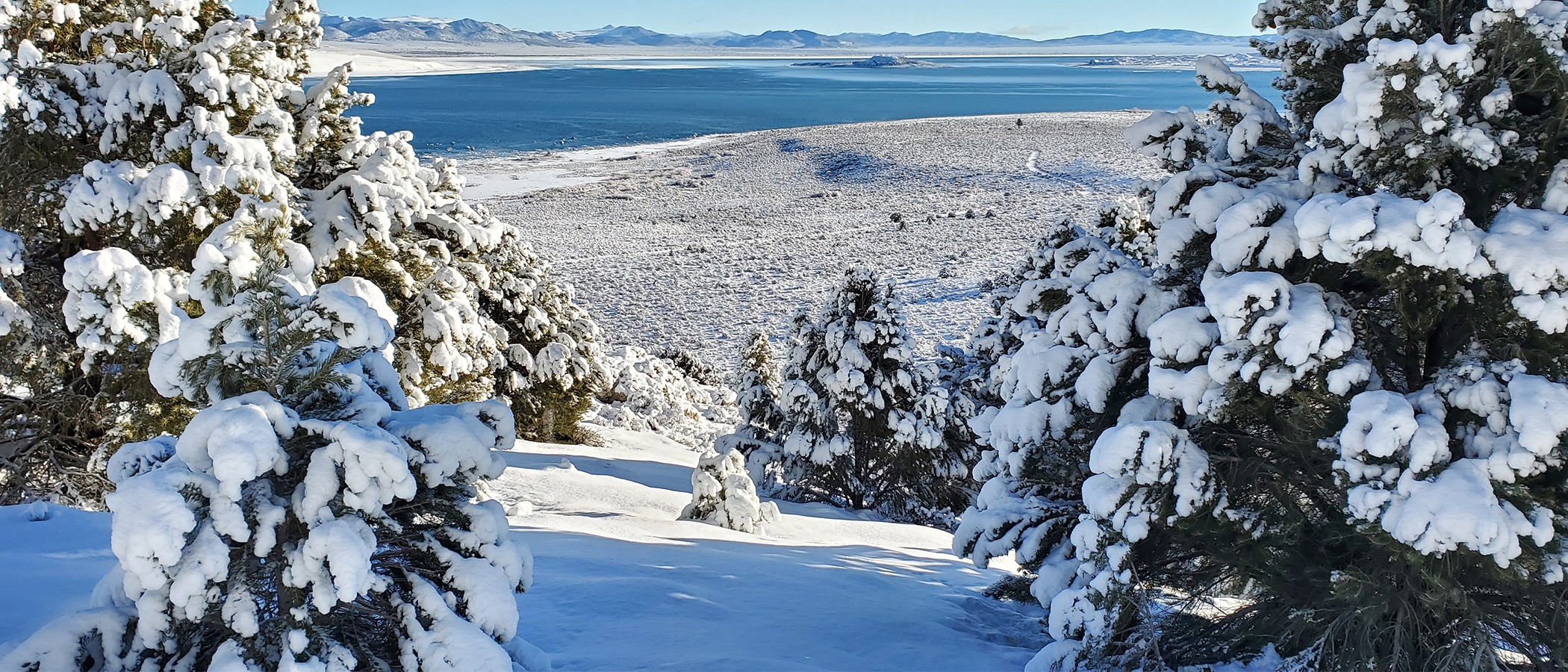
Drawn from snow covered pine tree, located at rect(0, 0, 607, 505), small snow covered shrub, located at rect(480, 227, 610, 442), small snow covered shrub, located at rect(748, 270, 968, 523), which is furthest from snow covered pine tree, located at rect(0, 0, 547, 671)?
small snow covered shrub, located at rect(480, 227, 610, 442)

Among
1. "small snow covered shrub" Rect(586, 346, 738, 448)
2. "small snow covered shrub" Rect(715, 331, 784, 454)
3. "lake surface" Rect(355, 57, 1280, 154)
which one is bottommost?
"small snow covered shrub" Rect(586, 346, 738, 448)

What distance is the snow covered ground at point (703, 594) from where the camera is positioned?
535cm

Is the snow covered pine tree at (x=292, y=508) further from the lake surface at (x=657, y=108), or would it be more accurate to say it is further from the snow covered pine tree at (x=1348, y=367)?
the lake surface at (x=657, y=108)

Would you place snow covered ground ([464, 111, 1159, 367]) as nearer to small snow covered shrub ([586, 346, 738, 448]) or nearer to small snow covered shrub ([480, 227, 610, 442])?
small snow covered shrub ([586, 346, 738, 448])

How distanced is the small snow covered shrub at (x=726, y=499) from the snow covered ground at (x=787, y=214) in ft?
47.3

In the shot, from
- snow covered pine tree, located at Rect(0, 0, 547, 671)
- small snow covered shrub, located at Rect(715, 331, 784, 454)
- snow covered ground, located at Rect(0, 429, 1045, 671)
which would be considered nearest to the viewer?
snow covered pine tree, located at Rect(0, 0, 547, 671)

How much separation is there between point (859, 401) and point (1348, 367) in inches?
362

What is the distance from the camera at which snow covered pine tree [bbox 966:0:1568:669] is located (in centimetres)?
412

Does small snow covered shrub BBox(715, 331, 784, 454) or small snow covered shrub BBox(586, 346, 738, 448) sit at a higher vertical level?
small snow covered shrub BBox(715, 331, 784, 454)

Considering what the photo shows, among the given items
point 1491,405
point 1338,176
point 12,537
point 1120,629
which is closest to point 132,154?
point 12,537

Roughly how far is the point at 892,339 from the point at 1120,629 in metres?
8.19

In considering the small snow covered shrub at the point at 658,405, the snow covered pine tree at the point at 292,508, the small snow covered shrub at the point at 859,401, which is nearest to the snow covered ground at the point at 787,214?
the small snow covered shrub at the point at 658,405

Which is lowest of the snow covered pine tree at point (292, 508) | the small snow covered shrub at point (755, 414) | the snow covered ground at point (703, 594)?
the small snow covered shrub at point (755, 414)

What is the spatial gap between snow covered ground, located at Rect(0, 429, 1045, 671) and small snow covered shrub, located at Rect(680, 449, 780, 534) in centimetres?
29
